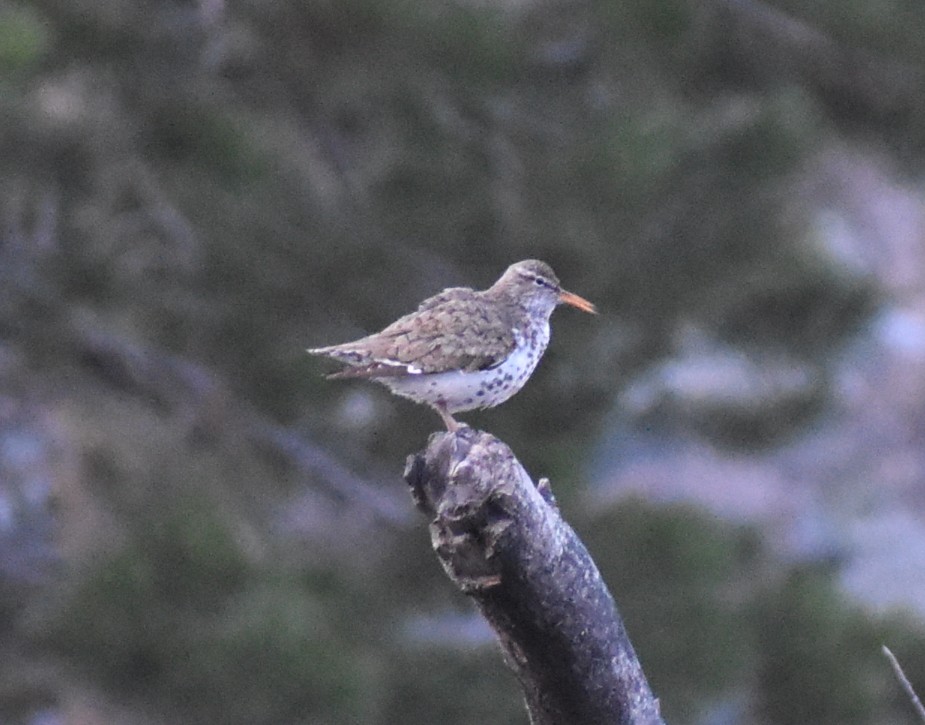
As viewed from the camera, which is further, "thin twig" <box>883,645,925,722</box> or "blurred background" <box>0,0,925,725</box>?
"blurred background" <box>0,0,925,725</box>

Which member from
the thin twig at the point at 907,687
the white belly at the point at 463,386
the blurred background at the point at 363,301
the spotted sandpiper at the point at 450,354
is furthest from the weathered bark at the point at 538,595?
the blurred background at the point at 363,301

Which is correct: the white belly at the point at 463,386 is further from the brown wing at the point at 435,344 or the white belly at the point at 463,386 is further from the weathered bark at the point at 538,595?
the weathered bark at the point at 538,595

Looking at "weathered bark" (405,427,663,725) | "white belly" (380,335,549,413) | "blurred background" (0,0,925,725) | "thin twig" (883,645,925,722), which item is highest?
"blurred background" (0,0,925,725)

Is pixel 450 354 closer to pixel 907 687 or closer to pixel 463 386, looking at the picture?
pixel 463 386

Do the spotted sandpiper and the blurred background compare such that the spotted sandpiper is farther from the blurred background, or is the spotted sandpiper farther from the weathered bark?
the blurred background

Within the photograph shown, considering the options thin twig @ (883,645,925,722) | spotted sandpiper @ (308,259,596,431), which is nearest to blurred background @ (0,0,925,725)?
spotted sandpiper @ (308,259,596,431)
